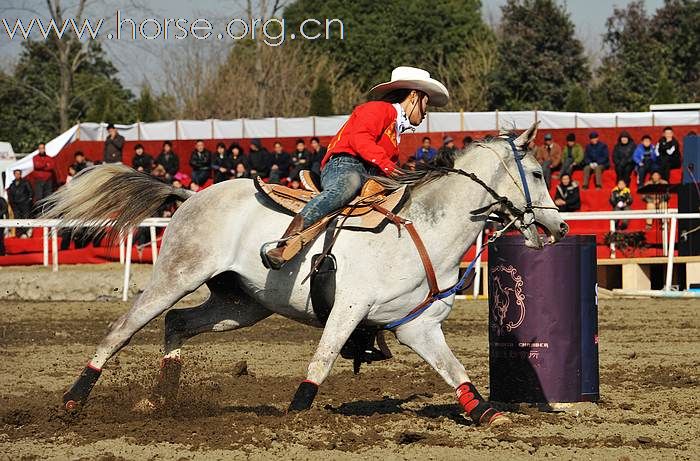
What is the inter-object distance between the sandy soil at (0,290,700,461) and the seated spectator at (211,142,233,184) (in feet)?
40.6

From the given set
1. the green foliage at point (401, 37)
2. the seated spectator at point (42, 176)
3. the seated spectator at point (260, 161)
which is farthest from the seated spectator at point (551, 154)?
the green foliage at point (401, 37)

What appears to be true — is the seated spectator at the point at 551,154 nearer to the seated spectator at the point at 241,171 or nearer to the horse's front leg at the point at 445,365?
the seated spectator at the point at 241,171

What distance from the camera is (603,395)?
9008 mm

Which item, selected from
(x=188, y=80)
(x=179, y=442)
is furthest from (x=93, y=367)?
(x=188, y=80)

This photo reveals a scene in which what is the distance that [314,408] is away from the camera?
8148 mm

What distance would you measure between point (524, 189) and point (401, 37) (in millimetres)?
50882

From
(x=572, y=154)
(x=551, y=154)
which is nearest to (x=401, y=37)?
(x=572, y=154)

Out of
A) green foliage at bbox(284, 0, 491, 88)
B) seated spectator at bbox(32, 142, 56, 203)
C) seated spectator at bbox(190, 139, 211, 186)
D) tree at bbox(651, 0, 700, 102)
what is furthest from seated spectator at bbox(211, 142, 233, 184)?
green foliage at bbox(284, 0, 491, 88)

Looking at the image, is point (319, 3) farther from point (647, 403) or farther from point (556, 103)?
point (647, 403)

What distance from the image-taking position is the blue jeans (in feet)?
25.0

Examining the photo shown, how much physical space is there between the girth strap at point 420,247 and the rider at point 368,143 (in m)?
0.31

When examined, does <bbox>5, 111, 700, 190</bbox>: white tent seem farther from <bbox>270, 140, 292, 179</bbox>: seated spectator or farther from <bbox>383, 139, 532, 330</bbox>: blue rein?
<bbox>383, 139, 532, 330</bbox>: blue rein

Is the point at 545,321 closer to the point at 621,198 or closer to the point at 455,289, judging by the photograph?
the point at 455,289

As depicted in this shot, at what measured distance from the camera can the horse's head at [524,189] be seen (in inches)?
314
